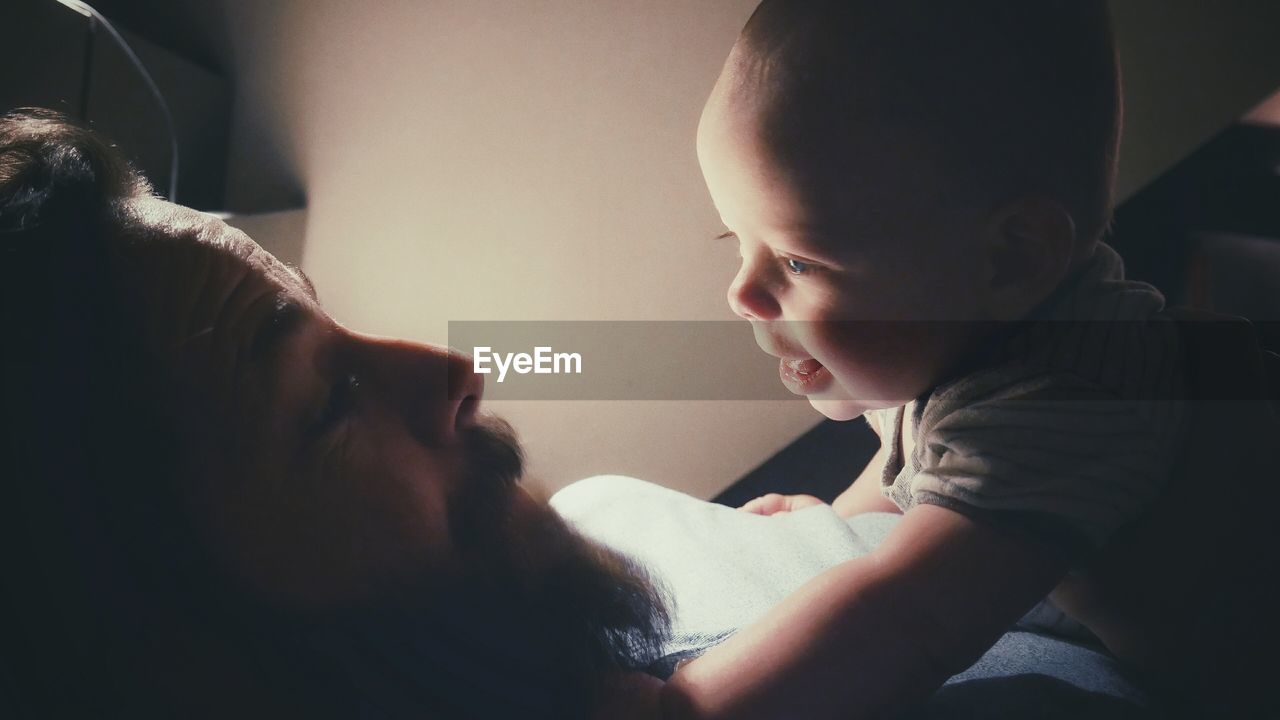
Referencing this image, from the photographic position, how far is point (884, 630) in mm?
336

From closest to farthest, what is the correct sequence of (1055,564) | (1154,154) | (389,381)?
(1055,564) < (389,381) < (1154,154)

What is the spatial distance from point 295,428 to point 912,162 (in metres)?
0.42

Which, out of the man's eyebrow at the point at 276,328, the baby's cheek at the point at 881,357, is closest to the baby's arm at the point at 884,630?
the baby's cheek at the point at 881,357

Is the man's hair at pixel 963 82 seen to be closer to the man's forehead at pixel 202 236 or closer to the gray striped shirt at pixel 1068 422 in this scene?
the gray striped shirt at pixel 1068 422

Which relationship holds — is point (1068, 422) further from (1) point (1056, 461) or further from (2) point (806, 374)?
(2) point (806, 374)

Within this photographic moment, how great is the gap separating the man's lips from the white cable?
77 centimetres

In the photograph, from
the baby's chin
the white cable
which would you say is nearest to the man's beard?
the baby's chin

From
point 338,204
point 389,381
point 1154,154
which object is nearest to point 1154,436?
point 389,381

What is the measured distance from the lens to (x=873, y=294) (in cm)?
42

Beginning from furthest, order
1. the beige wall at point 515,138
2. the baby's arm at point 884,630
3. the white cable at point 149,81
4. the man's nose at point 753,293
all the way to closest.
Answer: the beige wall at point 515,138 < the white cable at point 149,81 < the man's nose at point 753,293 < the baby's arm at point 884,630

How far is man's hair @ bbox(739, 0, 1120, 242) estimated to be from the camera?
383 millimetres

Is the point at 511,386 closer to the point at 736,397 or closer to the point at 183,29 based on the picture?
the point at 736,397

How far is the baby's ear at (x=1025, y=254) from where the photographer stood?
403 mm

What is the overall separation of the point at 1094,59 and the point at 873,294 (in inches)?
7.4
